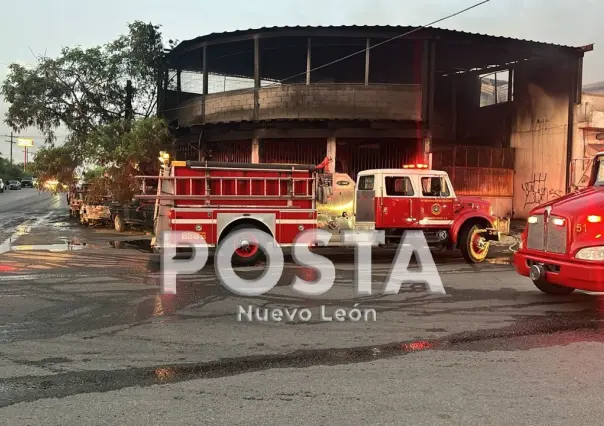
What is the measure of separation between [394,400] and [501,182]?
1778 centimetres

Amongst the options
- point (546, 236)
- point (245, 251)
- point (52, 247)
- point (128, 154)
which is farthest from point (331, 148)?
point (546, 236)

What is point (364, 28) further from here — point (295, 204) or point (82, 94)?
point (82, 94)

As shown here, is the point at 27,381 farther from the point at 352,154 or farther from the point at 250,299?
the point at 352,154

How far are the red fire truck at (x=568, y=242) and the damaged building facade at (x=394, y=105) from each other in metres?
10.4

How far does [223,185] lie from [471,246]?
5.49 meters

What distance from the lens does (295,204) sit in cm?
1100

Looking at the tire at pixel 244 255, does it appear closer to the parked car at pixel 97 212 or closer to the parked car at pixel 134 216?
the parked car at pixel 134 216

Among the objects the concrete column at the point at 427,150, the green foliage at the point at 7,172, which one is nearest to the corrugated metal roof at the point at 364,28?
the concrete column at the point at 427,150

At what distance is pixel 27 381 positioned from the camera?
432 centimetres

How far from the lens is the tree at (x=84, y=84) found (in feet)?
70.4

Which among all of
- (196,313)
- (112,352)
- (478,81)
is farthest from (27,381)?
(478,81)

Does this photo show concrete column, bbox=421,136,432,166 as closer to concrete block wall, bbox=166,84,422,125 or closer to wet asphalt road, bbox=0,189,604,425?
concrete block wall, bbox=166,84,422,125

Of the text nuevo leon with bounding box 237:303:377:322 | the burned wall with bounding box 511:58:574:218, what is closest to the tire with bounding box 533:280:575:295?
the text nuevo leon with bounding box 237:303:377:322

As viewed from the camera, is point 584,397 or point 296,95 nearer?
point 584,397
